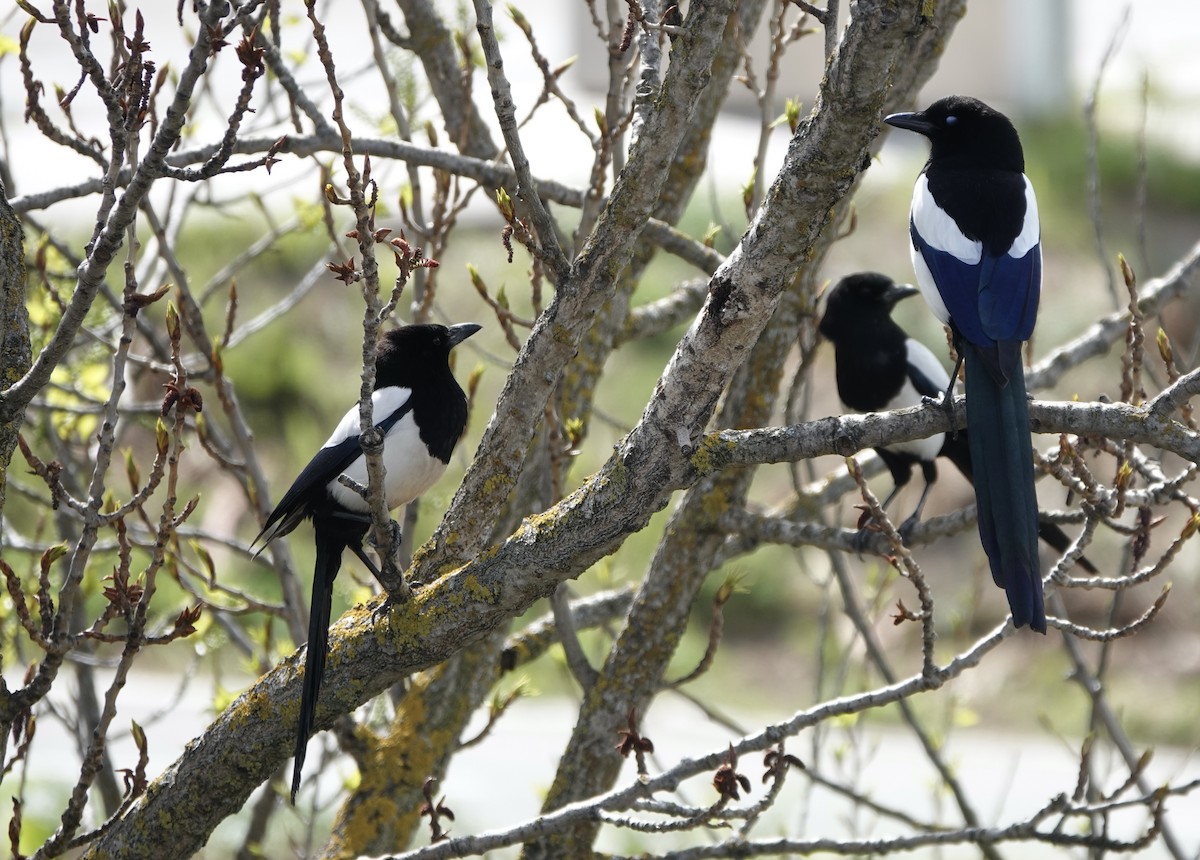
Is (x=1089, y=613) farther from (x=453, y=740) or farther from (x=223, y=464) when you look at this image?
(x=223, y=464)

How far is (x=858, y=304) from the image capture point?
4.17m

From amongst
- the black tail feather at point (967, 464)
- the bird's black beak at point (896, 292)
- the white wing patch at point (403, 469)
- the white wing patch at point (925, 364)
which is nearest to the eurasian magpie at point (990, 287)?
the black tail feather at point (967, 464)

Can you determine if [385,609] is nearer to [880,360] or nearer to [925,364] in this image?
[880,360]

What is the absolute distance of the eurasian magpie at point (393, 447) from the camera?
294 centimetres

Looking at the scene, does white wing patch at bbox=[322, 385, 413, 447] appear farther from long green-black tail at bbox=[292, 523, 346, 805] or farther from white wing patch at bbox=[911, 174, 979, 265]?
white wing patch at bbox=[911, 174, 979, 265]

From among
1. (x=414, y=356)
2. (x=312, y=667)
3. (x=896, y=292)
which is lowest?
(x=312, y=667)

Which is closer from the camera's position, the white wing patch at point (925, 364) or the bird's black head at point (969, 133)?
the bird's black head at point (969, 133)

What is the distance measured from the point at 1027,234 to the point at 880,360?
44.8 inches

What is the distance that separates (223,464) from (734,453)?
138cm

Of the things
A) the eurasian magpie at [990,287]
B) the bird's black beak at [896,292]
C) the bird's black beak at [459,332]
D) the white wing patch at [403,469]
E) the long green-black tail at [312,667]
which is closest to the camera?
the long green-black tail at [312,667]

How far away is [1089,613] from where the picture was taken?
256 inches

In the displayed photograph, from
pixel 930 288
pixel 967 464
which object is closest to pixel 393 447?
pixel 930 288

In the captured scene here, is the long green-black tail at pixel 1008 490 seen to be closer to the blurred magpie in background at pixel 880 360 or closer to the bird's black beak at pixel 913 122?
the bird's black beak at pixel 913 122

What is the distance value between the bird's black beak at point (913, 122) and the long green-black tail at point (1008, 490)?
95cm
